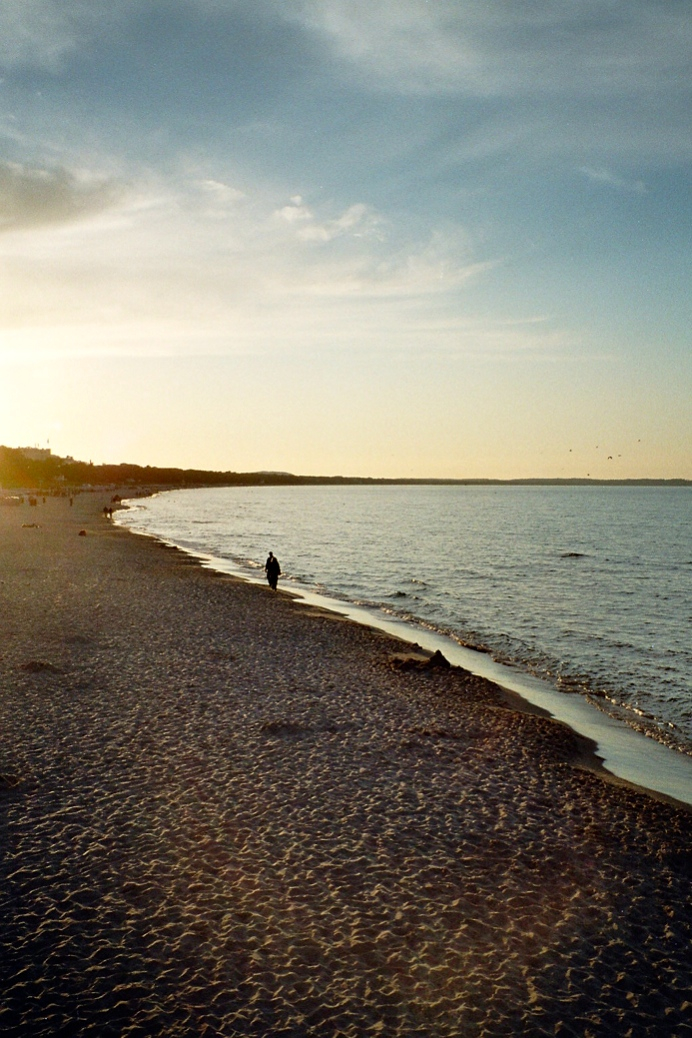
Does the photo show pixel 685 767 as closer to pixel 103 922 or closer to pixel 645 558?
pixel 103 922

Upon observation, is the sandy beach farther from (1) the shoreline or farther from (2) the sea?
(2) the sea

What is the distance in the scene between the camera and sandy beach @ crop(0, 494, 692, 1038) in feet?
28.7

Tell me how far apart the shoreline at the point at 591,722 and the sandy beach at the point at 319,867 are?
41.9 inches

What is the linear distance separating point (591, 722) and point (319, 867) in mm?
13398

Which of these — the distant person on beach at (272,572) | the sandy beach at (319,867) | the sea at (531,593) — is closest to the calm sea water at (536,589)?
the sea at (531,593)

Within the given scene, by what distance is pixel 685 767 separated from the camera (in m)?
18.7

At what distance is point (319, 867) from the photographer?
462 inches

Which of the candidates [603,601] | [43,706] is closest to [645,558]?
[603,601]

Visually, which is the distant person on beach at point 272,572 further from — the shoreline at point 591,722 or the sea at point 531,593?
the shoreline at point 591,722

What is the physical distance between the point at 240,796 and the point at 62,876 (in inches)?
153

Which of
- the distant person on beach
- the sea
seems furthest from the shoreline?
the distant person on beach

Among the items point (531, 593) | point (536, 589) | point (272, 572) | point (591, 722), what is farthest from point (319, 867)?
point (536, 589)

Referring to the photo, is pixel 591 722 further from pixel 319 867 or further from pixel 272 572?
pixel 272 572

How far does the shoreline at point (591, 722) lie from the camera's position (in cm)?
1766
